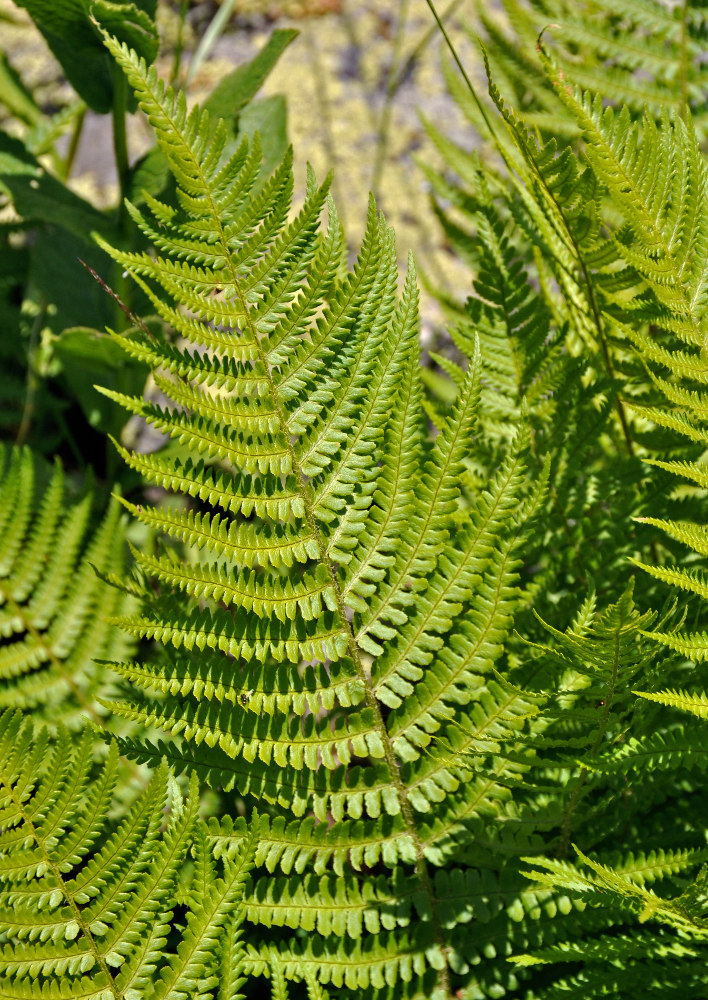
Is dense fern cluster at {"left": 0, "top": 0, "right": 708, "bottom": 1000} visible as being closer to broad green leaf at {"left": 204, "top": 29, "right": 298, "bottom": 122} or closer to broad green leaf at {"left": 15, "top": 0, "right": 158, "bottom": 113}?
broad green leaf at {"left": 15, "top": 0, "right": 158, "bottom": 113}

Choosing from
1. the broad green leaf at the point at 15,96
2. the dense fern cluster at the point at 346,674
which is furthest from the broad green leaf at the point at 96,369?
the broad green leaf at the point at 15,96

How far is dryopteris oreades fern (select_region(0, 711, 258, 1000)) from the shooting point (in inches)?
35.0

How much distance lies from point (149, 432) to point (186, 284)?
114cm

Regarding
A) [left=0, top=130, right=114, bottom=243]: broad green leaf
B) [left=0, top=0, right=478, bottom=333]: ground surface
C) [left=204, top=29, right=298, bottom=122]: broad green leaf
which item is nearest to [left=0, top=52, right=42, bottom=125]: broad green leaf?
[left=0, top=0, right=478, bottom=333]: ground surface

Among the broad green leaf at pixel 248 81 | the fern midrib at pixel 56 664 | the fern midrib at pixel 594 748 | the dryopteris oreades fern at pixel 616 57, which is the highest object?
the dryopteris oreades fern at pixel 616 57

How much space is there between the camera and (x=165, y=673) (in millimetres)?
922

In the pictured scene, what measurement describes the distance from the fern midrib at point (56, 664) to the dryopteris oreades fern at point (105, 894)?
14.8 inches

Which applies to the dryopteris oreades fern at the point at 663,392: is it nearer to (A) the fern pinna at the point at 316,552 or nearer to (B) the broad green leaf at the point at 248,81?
(A) the fern pinna at the point at 316,552

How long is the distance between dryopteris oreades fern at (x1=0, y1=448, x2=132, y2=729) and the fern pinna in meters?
0.38

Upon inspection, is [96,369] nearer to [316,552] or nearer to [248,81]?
[248,81]

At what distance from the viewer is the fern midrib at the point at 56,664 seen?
1330 millimetres

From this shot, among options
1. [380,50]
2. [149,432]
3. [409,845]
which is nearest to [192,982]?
[409,845]

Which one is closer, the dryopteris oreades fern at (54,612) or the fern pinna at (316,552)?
the fern pinna at (316,552)

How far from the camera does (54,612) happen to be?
4.50ft
